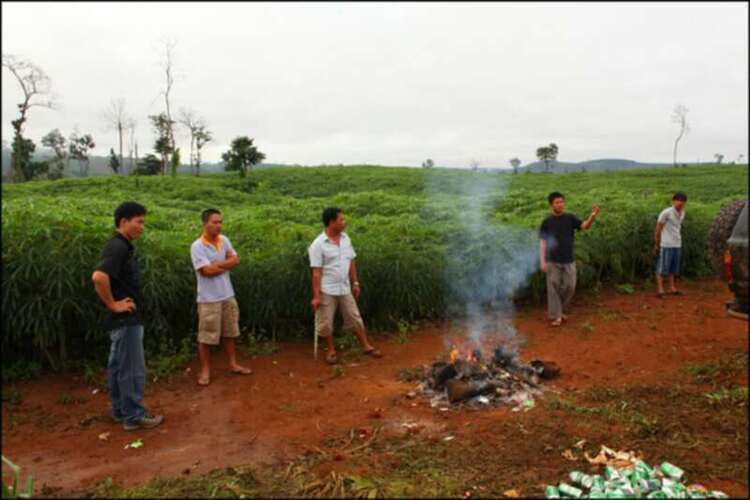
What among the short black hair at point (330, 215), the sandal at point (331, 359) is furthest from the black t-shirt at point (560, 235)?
the sandal at point (331, 359)

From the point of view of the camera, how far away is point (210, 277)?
557 cm

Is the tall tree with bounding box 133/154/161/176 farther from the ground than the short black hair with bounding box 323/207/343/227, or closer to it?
farther from the ground

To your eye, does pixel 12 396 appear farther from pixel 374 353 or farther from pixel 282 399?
pixel 374 353

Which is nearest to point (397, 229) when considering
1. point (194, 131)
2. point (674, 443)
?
point (674, 443)

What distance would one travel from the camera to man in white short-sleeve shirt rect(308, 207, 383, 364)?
6082 millimetres

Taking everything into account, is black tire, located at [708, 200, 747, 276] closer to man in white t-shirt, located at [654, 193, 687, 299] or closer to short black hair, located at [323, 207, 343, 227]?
man in white t-shirt, located at [654, 193, 687, 299]

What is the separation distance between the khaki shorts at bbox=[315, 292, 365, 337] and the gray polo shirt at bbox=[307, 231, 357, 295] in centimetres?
9

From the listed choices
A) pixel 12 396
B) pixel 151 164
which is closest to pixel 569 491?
pixel 12 396

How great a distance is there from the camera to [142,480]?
12.3 feet

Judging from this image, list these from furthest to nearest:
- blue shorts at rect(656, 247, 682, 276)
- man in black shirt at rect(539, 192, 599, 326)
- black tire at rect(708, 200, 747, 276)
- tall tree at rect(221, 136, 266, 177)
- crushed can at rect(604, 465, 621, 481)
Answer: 1. tall tree at rect(221, 136, 266, 177)
2. blue shorts at rect(656, 247, 682, 276)
3. man in black shirt at rect(539, 192, 599, 326)
4. black tire at rect(708, 200, 747, 276)
5. crushed can at rect(604, 465, 621, 481)

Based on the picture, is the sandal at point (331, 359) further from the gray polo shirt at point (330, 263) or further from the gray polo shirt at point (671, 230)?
the gray polo shirt at point (671, 230)

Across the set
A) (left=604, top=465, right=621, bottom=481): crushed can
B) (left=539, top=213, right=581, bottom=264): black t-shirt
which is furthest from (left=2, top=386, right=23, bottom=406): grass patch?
(left=539, top=213, right=581, bottom=264): black t-shirt

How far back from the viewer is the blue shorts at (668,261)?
347 inches

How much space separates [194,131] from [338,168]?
12.4 meters
